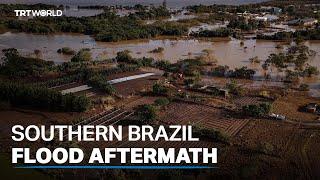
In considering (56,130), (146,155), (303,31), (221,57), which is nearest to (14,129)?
(56,130)

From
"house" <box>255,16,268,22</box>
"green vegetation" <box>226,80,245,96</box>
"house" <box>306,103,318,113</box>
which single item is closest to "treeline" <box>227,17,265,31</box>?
"house" <box>255,16,268,22</box>

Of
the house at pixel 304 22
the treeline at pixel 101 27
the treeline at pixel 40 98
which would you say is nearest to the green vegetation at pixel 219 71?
the treeline at pixel 40 98

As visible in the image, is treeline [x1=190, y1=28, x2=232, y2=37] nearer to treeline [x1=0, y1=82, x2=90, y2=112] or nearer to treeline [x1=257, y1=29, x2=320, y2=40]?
treeline [x1=257, y1=29, x2=320, y2=40]

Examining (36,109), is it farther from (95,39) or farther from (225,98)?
(95,39)

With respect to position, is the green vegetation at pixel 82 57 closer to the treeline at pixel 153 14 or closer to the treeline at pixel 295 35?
the treeline at pixel 295 35

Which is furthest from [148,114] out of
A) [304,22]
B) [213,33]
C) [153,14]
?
[153,14]

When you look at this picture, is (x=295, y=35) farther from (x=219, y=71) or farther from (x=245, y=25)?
(x=219, y=71)
